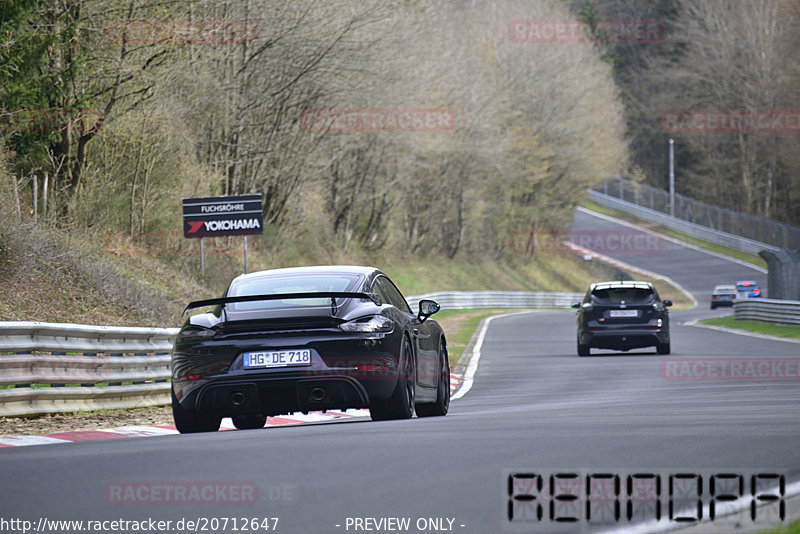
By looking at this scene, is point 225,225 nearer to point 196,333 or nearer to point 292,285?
point 292,285

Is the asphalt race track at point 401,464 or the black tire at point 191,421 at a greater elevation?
the asphalt race track at point 401,464

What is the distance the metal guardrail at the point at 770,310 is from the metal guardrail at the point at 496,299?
42.2ft

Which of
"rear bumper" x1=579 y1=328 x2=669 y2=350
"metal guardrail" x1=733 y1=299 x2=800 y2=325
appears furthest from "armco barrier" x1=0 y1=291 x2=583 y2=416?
"metal guardrail" x1=733 y1=299 x2=800 y2=325

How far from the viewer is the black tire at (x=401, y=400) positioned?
1120 cm

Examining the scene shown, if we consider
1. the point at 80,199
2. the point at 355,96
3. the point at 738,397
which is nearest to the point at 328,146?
the point at 355,96

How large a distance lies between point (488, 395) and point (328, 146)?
1247 inches

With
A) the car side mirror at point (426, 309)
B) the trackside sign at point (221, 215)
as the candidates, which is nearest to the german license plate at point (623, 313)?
the trackside sign at point (221, 215)

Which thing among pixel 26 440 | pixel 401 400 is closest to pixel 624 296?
pixel 401 400

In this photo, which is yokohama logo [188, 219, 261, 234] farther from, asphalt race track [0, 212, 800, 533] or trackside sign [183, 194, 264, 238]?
asphalt race track [0, 212, 800, 533]

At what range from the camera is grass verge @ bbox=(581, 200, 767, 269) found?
95.9 m

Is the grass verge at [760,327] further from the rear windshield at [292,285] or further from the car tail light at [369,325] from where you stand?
the car tail light at [369,325]

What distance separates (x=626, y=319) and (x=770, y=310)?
562 inches

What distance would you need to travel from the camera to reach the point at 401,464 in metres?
7.74

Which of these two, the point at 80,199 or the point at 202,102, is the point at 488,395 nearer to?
the point at 80,199
